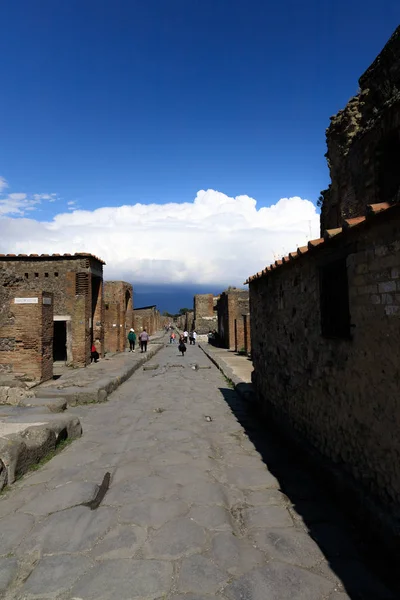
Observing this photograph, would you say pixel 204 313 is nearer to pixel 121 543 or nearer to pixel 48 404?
pixel 48 404

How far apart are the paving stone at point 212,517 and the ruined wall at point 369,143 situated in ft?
16.3

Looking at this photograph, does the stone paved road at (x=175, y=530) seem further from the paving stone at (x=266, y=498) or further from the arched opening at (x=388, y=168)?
the arched opening at (x=388, y=168)

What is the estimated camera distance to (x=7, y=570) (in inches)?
99.3

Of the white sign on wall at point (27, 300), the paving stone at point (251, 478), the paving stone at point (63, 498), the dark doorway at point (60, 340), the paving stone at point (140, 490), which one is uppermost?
the white sign on wall at point (27, 300)

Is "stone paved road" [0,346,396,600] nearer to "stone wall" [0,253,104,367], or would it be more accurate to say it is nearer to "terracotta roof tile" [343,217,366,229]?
"terracotta roof tile" [343,217,366,229]

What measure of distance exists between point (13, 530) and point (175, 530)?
1325mm

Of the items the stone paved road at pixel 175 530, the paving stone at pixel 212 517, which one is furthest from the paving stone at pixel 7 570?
the paving stone at pixel 212 517

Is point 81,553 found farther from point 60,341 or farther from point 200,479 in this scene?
point 60,341

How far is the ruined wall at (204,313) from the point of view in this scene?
3916 centimetres

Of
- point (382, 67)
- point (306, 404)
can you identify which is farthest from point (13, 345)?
point (382, 67)

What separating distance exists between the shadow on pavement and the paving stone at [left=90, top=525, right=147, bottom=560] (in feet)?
4.47

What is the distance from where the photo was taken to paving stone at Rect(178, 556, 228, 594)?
234 centimetres

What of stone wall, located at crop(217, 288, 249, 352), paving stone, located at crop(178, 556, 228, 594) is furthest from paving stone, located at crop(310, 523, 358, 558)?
stone wall, located at crop(217, 288, 249, 352)

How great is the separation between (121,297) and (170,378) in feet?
37.6
